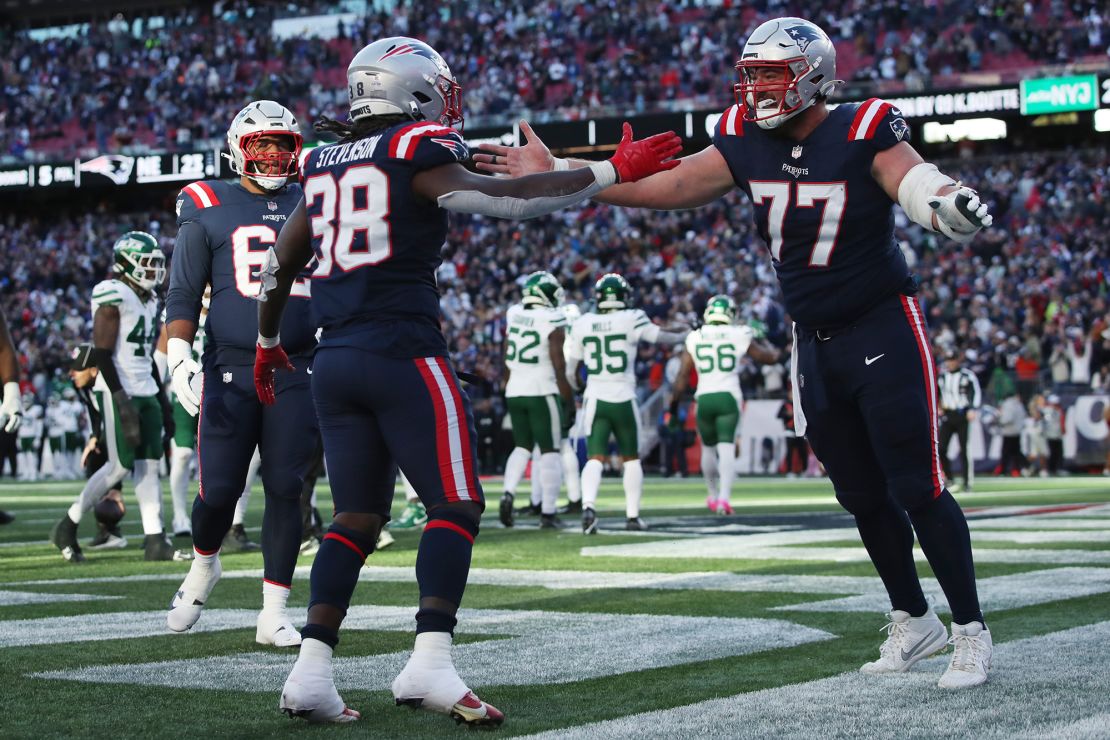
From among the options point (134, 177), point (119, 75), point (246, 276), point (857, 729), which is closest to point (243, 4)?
point (119, 75)

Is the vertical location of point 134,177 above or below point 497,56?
below

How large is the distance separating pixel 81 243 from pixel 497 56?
1117 cm

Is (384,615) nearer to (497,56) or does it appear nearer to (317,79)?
(497,56)

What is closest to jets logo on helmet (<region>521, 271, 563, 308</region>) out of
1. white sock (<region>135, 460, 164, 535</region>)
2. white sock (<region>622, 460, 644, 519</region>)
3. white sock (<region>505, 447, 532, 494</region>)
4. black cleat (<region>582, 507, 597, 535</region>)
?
white sock (<region>505, 447, 532, 494</region>)

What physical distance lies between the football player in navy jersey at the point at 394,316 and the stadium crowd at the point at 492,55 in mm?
24811

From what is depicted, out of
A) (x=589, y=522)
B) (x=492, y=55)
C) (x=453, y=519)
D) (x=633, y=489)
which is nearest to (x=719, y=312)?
(x=633, y=489)

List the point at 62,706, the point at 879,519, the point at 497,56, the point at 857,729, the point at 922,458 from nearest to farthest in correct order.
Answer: the point at 857,729 → the point at 62,706 → the point at 922,458 → the point at 879,519 → the point at 497,56

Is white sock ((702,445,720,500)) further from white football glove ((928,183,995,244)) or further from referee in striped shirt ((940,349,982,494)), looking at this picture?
white football glove ((928,183,995,244))

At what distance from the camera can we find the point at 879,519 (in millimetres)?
4723

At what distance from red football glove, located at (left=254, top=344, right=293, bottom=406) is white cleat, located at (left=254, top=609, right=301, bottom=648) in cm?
91

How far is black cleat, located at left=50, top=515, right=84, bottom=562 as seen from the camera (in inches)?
359

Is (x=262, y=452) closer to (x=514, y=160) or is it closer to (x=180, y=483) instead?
(x=514, y=160)

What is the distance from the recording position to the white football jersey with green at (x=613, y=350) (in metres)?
12.2

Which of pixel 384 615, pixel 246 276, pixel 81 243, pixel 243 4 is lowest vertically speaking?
pixel 384 615
